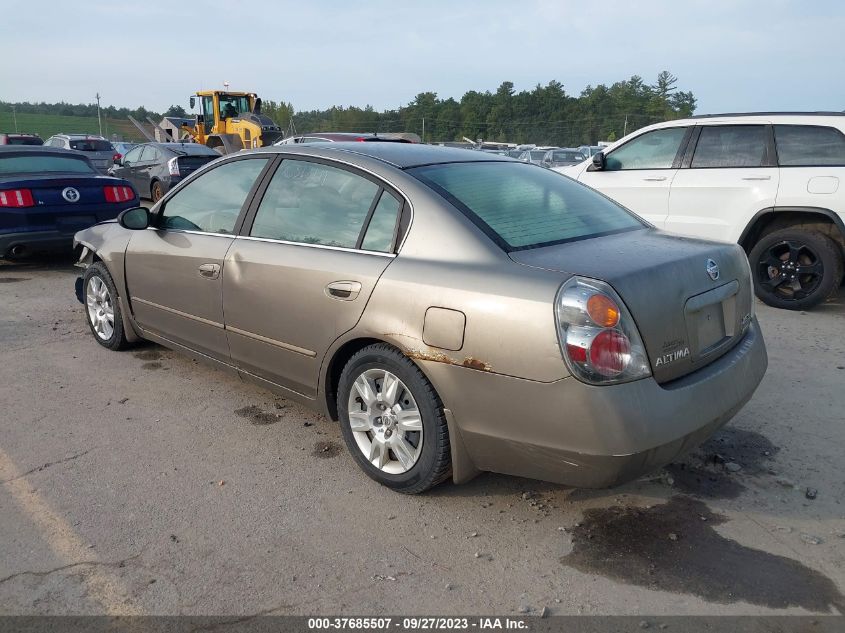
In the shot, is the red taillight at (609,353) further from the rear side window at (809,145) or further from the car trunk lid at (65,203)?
the car trunk lid at (65,203)

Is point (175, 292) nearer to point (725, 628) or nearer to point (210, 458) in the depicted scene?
point (210, 458)

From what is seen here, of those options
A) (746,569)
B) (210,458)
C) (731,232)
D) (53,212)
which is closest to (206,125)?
(53,212)

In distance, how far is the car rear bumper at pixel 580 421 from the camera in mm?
2586

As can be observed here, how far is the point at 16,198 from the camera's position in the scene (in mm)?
7684

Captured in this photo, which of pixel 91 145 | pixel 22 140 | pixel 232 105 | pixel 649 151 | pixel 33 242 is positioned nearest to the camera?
pixel 649 151

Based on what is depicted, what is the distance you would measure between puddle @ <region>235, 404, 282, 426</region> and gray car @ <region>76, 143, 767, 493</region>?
0.30 meters

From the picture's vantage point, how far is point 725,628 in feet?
7.80

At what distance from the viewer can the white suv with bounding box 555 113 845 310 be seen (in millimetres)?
6504

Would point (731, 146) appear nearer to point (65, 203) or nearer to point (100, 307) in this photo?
point (100, 307)

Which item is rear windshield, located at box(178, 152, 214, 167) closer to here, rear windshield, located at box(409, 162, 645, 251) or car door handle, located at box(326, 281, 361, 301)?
rear windshield, located at box(409, 162, 645, 251)

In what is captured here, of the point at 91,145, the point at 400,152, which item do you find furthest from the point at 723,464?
the point at 91,145

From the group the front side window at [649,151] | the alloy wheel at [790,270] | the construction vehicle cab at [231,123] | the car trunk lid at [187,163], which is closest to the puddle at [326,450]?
the alloy wheel at [790,270]

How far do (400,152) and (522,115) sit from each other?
174 ft

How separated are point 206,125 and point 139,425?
70.6 feet
